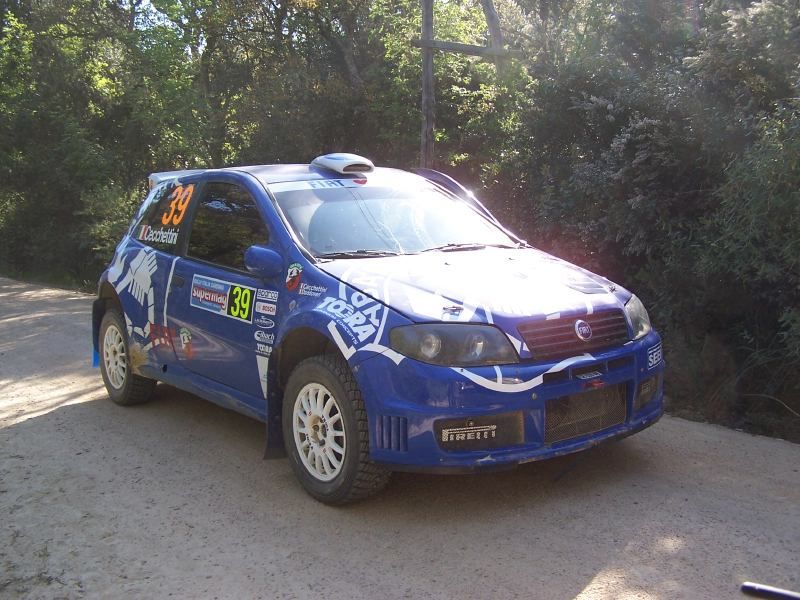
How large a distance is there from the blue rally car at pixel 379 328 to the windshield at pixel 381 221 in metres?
0.01

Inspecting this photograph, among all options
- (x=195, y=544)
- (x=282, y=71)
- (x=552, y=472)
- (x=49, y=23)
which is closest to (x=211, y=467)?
(x=195, y=544)

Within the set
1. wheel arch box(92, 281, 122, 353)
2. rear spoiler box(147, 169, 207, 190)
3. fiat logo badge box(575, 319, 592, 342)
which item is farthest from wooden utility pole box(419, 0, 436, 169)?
fiat logo badge box(575, 319, 592, 342)

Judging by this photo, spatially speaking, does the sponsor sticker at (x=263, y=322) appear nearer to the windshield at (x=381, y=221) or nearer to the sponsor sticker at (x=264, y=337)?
the sponsor sticker at (x=264, y=337)

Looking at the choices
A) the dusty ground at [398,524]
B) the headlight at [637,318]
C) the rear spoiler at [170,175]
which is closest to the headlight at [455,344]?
the dusty ground at [398,524]

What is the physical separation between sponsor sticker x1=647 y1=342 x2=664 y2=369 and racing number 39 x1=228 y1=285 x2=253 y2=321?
2360 millimetres

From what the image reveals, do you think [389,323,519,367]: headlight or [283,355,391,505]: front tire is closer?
[389,323,519,367]: headlight

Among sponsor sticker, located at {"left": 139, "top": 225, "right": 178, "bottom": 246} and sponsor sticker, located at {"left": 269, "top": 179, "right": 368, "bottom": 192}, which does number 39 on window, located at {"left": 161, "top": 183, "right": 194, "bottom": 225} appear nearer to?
sponsor sticker, located at {"left": 139, "top": 225, "right": 178, "bottom": 246}

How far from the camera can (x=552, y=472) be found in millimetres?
4879

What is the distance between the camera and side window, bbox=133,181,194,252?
624 cm

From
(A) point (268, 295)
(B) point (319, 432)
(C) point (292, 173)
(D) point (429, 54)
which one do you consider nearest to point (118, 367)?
(C) point (292, 173)

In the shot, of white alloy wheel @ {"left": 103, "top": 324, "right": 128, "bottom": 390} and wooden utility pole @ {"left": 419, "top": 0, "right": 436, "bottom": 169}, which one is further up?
wooden utility pole @ {"left": 419, "top": 0, "right": 436, "bottom": 169}

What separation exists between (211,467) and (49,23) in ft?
70.5

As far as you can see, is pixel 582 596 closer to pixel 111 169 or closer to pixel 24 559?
pixel 24 559

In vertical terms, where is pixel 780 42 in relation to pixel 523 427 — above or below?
above
